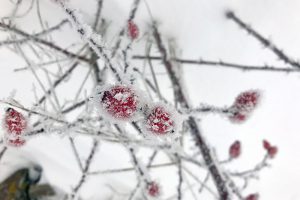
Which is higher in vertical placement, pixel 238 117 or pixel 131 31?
pixel 131 31

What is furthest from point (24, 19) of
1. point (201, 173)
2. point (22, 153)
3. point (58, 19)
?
point (201, 173)

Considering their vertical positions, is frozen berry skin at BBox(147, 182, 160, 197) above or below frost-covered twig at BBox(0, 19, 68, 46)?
below

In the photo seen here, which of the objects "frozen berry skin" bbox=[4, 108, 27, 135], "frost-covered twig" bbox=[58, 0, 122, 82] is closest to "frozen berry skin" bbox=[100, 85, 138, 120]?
"frost-covered twig" bbox=[58, 0, 122, 82]

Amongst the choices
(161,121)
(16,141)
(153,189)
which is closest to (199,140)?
(153,189)

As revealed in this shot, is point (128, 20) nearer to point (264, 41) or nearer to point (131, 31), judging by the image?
point (131, 31)

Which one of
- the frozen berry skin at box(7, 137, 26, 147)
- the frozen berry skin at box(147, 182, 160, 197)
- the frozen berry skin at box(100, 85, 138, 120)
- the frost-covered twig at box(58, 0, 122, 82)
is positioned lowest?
the frozen berry skin at box(100, 85, 138, 120)

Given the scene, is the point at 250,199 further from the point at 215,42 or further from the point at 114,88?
the point at 114,88

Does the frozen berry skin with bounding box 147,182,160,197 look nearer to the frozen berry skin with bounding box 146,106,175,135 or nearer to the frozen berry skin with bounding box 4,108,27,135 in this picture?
the frozen berry skin with bounding box 4,108,27,135

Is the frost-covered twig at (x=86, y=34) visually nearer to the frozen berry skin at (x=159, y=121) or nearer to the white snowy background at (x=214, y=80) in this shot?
the frozen berry skin at (x=159, y=121)
